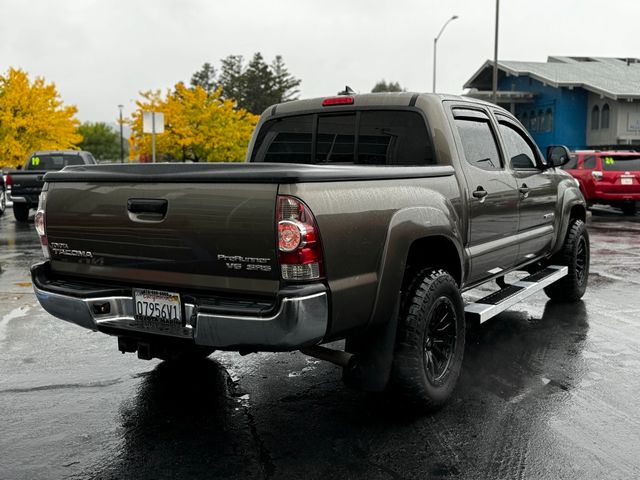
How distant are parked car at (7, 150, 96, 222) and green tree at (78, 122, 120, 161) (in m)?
89.3

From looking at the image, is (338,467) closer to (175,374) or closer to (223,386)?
(223,386)

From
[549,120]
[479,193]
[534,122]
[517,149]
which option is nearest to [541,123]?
[534,122]

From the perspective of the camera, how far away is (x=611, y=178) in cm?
1830

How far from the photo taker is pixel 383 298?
12.2ft

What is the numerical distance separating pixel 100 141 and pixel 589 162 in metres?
99.4

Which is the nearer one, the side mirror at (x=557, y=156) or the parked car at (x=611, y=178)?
the side mirror at (x=557, y=156)

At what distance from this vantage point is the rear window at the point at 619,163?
18.3 metres

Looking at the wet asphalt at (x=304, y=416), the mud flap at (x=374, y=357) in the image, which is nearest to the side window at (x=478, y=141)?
the wet asphalt at (x=304, y=416)

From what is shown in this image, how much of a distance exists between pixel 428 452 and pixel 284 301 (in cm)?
115

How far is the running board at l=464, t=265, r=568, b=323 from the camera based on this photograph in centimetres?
468

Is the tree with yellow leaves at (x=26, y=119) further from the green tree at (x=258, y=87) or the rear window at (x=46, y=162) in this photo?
the green tree at (x=258, y=87)

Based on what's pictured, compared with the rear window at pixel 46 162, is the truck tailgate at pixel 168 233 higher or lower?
lower

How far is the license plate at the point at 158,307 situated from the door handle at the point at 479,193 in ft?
7.38

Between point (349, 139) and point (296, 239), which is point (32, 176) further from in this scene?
point (296, 239)
